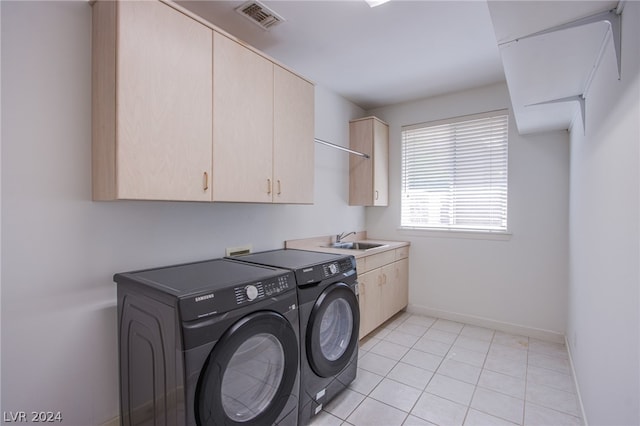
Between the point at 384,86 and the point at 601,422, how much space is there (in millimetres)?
2940

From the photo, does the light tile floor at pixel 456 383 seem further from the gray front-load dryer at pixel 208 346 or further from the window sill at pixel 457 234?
the window sill at pixel 457 234

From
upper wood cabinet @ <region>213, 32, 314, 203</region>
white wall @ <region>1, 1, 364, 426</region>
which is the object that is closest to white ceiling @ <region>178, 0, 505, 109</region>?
upper wood cabinet @ <region>213, 32, 314, 203</region>

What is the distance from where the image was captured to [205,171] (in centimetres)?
167

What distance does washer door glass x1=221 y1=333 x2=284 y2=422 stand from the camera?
1.35 m

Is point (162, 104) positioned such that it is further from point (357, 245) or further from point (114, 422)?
point (357, 245)

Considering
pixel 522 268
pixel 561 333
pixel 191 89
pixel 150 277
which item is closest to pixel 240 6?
pixel 191 89

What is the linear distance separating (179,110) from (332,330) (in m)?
1.63

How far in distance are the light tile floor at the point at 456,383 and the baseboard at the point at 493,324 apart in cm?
8

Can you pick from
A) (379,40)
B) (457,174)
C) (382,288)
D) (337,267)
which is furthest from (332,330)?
(457,174)

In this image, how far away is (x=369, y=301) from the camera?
9.20 ft

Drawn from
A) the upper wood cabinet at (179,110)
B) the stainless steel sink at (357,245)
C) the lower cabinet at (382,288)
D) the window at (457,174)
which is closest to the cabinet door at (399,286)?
the lower cabinet at (382,288)
